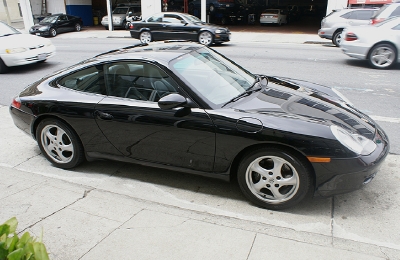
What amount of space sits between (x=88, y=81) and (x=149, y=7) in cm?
2286

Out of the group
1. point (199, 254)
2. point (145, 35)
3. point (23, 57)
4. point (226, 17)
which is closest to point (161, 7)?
point (226, 17)

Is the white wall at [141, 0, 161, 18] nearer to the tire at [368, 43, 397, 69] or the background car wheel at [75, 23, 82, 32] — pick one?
the background car wheel at [75, 23, 82, 32]

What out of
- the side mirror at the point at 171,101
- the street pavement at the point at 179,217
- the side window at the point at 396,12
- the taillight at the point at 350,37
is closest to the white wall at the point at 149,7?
the side window at the point at 396,12

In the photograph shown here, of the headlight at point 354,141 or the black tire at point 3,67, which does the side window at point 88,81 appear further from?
the black tire at point 3,67

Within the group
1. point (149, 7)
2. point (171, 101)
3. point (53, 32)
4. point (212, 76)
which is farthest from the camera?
point (149, 7)

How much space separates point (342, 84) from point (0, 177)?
23.8 feet

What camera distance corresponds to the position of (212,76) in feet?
13.2

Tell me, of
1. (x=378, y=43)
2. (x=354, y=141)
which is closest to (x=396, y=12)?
(x=378, y=43)

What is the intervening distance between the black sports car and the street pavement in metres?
12.1

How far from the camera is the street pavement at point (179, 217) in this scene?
9.27 feet

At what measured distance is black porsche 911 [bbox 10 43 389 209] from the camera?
3.20 meters

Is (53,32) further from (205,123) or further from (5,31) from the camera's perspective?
(205,123)

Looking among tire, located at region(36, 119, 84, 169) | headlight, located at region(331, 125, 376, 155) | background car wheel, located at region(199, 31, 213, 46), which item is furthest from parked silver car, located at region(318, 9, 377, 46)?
tire, located at region(36, 119, 84, 169)

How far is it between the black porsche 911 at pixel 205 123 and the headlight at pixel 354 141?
0.01m
